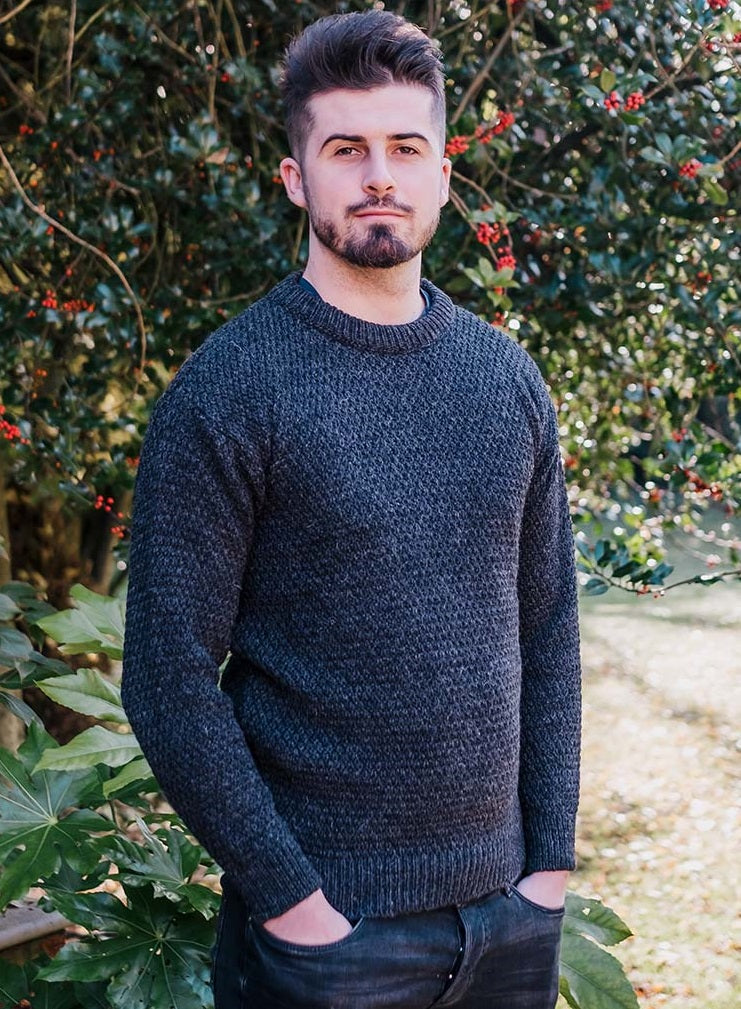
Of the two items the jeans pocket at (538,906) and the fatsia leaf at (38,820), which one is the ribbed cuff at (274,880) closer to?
the jeans pocket at (538,906)

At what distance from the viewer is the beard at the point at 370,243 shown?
1597 mm

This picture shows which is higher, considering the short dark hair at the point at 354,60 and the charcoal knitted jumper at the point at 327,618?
the short dark hair at the point at 354,60

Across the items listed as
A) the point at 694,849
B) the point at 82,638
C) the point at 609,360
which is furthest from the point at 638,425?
the point at 82,638

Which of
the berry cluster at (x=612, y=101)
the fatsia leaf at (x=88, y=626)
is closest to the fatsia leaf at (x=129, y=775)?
the fatsia leaf at (x=88, y=626)

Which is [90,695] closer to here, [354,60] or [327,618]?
[327,618]

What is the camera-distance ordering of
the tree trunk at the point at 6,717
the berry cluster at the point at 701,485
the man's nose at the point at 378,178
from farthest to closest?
1. the tree trunk at the point at 6,717
2. the berry cluster at the point at 701,485
3. the man's nose at the point at 378,178

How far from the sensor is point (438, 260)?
3189 millimetres

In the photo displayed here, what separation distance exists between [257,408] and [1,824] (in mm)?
1078

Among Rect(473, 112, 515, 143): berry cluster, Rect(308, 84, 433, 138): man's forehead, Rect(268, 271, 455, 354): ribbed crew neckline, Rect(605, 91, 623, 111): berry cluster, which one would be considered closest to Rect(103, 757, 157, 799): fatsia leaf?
Rect(268, 271, 455, 354): ribbed crew neckline

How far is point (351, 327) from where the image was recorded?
5.34ft

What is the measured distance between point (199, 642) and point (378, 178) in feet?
1.98

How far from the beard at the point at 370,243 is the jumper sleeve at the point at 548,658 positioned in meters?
0.30

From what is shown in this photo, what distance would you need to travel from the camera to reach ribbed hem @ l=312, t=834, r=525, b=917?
1.51 m

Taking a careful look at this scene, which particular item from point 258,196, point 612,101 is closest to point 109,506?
point 258,196
